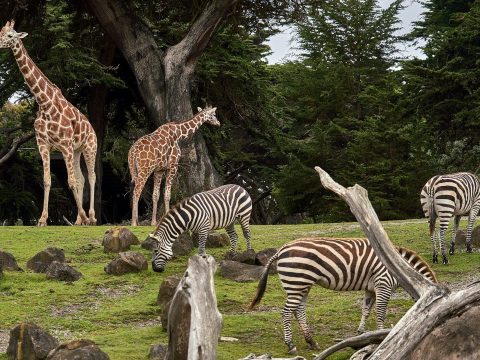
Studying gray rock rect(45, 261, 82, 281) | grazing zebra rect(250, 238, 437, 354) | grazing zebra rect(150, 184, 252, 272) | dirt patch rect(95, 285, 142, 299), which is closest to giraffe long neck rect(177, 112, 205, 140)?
grazing zebra rect(150, 184, 252, 272)

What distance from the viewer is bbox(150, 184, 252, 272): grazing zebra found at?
45.3ft

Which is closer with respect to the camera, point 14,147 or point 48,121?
point 48,121

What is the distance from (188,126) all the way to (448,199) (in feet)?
25.9

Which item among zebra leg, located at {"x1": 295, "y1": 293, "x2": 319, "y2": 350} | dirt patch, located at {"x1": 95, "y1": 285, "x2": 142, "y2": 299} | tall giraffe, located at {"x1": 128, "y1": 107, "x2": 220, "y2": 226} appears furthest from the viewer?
tall giraffe, located at {"x1": 128, "y1": 107, "x2": 220, "y2": 226}

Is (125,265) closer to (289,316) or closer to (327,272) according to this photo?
(289,316)

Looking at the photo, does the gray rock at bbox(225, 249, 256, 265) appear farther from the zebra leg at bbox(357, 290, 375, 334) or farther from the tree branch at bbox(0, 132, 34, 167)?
the tree branch at bbox(0, 132, 34, 167)

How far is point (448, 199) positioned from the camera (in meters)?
15.4

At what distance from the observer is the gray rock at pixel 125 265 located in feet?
45.7

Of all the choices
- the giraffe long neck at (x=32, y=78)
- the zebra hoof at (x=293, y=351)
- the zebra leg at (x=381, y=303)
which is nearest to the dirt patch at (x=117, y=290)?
the zebra hoof at (x=293, y=351)

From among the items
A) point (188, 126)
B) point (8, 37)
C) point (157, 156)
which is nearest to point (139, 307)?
point (157, 156)

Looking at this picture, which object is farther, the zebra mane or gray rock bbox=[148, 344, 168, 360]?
the zebra mane

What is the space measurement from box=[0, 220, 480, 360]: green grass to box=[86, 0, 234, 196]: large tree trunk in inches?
321

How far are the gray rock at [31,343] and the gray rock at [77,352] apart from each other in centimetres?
60

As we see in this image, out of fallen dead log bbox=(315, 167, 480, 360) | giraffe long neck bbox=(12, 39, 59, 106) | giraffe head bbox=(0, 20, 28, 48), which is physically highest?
giraffe head bbox=(0, 20, 28, 48)
